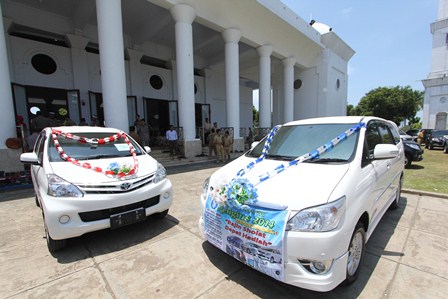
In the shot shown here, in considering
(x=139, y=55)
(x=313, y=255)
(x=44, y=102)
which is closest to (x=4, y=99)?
(x=44, y=102)

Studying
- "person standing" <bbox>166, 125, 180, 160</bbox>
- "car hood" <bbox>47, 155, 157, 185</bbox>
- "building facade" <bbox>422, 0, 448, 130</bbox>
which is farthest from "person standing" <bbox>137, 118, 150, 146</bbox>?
"building facade" <bbox>422, 0, 448, 130</bbox>

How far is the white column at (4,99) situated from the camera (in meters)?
6.20

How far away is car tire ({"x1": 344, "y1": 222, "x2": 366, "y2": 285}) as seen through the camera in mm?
2113

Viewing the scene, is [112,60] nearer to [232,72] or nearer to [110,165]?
[110,165]

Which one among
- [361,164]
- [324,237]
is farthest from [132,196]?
[361,164]

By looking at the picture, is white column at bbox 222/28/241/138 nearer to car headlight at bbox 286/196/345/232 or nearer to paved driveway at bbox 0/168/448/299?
paved driveway at bbox 0/168/448/299

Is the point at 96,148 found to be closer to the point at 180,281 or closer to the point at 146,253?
the point at 146,253

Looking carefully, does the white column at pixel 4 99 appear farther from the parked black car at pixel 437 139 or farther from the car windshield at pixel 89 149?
the parked black car at pixel 437 139

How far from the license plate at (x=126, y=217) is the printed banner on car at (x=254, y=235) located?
128 cm

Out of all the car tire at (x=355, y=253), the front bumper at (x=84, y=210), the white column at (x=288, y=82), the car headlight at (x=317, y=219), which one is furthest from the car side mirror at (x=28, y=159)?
the white column at (x=288, y=82)

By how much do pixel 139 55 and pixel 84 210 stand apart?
1222 cm

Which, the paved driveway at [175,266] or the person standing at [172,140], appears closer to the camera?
the paved driveway at [175,266]

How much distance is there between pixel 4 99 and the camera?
6.26 metres

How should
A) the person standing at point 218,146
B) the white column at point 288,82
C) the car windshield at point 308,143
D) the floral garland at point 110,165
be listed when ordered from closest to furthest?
the car windshield at point 308,143
the floral garland at point 110,165
the person standing at point 218,146
the white column at point 288,82
